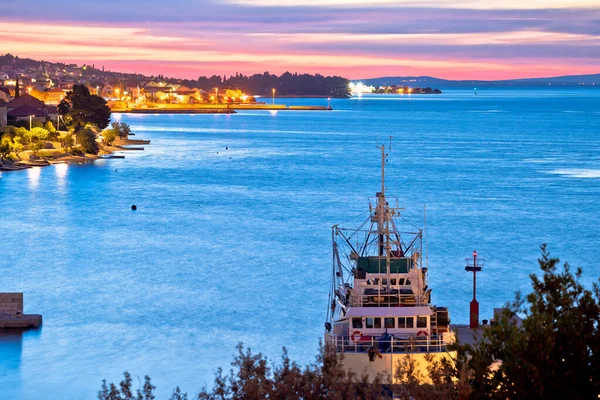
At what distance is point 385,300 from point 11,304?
27.7 ft

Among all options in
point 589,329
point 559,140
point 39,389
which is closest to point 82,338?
point 39,389

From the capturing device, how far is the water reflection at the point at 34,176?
47.8 m

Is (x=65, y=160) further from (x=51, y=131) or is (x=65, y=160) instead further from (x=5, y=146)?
(x=5, y=146)

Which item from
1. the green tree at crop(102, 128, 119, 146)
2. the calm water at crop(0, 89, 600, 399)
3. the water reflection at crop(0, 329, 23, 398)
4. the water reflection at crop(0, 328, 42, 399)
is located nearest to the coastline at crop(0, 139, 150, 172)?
the green tree at crop(102, 128, 119, 146)

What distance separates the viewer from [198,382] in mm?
16875

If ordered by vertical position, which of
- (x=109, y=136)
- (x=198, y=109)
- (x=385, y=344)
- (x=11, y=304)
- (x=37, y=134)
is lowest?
(x=11, y=304)

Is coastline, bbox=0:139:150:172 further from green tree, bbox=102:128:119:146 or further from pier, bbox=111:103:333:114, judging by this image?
pier, bbox=111:103:333:114

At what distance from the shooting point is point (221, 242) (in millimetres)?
31078

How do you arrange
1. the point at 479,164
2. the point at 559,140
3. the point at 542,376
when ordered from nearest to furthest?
the point at 542,376 → the point at 479,164 → the point at 559,140

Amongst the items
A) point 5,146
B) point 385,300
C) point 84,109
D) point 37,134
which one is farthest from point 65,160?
point 385,300

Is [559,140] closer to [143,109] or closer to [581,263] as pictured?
[581,263]

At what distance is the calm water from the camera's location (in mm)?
18953

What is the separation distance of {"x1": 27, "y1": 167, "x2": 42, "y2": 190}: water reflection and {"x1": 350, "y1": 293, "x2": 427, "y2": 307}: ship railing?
112 ft

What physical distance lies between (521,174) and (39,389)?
40.5 meters
